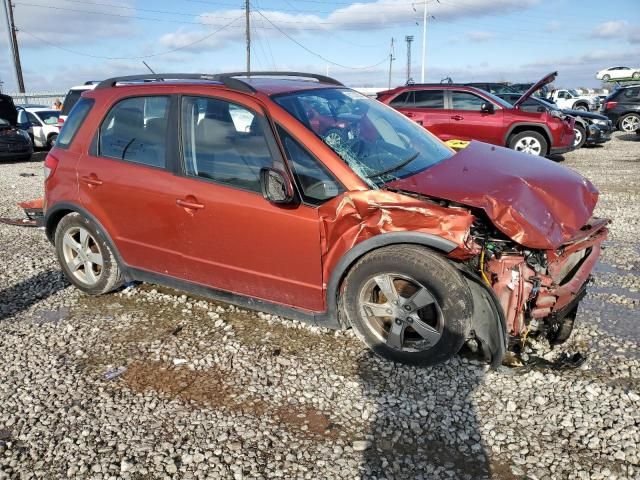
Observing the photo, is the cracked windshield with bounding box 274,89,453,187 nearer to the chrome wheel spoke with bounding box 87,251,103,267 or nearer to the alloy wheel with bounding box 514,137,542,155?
the chrome wheel spoke with bounding box 87,251,103,267

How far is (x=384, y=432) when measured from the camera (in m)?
2.82

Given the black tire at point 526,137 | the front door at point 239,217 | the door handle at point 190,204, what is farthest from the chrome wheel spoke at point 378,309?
the black tire at point 526,137

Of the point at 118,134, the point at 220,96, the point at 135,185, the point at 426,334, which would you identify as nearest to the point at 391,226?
the point at 426,334

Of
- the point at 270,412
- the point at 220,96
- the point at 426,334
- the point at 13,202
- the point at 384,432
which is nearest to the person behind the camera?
the point at 384,432

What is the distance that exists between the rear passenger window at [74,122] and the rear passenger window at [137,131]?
0.91 ft

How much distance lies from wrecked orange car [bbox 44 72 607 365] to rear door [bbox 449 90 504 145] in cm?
780

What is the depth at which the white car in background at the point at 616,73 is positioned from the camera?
48216mm

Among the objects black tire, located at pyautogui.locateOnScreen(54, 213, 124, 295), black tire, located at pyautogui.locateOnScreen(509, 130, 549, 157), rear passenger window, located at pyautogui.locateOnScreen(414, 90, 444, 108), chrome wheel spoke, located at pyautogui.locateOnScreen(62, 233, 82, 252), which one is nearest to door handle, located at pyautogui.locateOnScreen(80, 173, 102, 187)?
black tire, located at pyautogui.locateOnScreen(54, 213, 124, 295)

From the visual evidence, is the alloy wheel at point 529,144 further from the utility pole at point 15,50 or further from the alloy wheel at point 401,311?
the utility pole at point 15,50

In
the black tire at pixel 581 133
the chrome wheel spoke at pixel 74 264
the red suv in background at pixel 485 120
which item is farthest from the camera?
the black tire at pixel 581 133

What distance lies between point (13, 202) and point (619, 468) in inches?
385

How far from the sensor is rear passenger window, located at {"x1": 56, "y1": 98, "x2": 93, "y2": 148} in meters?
4.41

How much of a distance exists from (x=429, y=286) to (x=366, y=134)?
53.0 inches

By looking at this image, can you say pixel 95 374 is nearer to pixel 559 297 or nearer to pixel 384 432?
pixel 384 432
